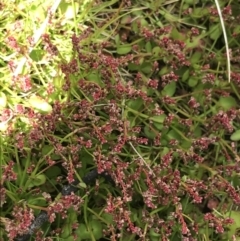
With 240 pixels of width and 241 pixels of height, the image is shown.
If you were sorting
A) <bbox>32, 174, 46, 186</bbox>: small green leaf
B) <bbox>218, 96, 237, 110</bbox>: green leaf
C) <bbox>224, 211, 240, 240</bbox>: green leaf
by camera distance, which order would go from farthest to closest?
<bbox>218, 96, 237, 110</bbox>: green leaf < <bbox>224, 211, 240, 240</bbox>: green leaf < <bbox>32, 174, 46, 186</bbox>: small green leaf

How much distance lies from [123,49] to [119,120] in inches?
11.9

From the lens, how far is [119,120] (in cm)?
187

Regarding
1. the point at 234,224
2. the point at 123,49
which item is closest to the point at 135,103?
the point at 123,49

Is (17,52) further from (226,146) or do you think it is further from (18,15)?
(226,146)

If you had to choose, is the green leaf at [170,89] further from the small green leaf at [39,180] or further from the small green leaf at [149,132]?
the small green leaf at [39,180]

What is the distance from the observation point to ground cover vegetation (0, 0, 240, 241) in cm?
183

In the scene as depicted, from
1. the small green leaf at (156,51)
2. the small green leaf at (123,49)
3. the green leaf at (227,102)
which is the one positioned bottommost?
the green leaf at (227,102)

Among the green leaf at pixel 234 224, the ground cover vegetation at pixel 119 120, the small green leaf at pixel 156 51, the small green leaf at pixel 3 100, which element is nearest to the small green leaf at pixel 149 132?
the ground cover vegetation at pixel 119 120

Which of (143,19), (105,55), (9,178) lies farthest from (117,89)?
(9,178)

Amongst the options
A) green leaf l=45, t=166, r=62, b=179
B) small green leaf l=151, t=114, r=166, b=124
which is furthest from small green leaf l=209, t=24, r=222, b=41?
green leaf l=45, t=166, r=62, b=179

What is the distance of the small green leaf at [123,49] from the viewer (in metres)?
2.01

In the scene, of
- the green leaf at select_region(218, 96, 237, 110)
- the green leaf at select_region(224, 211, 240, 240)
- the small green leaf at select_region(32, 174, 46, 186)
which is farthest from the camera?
the green leaf at select_region(218, 96, 237, 110)

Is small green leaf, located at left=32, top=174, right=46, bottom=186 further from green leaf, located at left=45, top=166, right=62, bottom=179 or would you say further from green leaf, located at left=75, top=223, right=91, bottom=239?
green leaf, located at left=75, top=223, right=91, bottom=239

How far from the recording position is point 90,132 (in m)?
1.86
